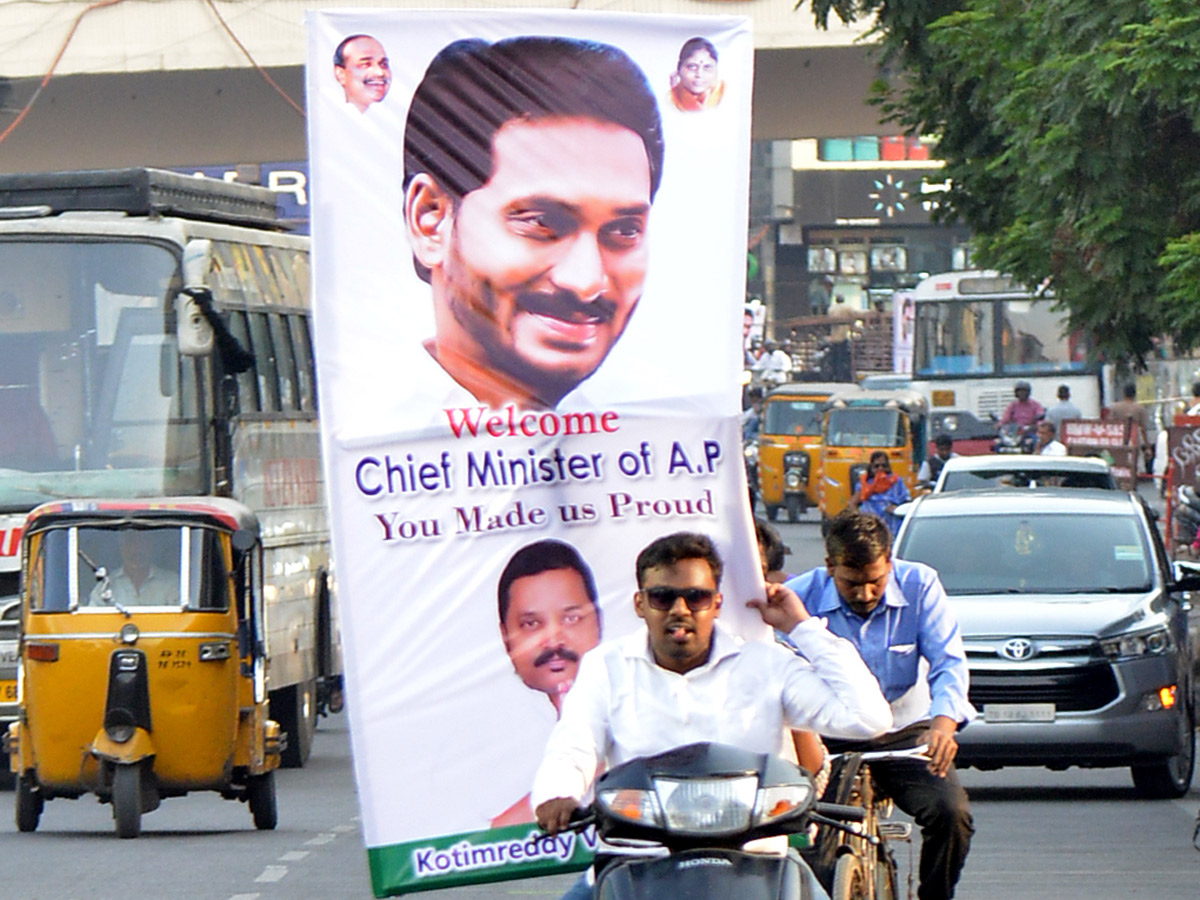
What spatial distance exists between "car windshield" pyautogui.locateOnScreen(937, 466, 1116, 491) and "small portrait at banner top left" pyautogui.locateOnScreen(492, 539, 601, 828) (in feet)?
48.4

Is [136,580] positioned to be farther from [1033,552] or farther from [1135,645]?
[1135,645]

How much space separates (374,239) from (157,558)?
24.1 ft

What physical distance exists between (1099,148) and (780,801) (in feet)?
49.3

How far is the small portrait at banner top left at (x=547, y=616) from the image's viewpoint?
7.04 meters

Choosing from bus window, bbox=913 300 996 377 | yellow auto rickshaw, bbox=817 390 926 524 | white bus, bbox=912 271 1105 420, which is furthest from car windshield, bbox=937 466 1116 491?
bus window, bbox=913 300 996 377

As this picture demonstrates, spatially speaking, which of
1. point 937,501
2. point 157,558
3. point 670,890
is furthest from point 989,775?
point 670,890

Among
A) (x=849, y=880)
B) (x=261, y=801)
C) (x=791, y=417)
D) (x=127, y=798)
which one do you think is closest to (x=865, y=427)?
(x=791, y=417)

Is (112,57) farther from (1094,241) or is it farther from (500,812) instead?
(500,812)

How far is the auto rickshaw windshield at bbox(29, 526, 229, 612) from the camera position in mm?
13812

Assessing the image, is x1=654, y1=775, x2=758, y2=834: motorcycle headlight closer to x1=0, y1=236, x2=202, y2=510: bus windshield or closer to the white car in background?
x1=0, y1=236, x2=202, y2=510: bus windshield

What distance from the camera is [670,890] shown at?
17.7 feet

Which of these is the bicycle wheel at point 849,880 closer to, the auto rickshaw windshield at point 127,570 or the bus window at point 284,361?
the auto rickshaw windshield at point 127,570

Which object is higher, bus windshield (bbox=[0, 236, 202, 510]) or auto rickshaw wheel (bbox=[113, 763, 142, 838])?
bus windshield (bbox=[0, 236, 202, 510])

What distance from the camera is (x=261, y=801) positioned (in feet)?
45.2
